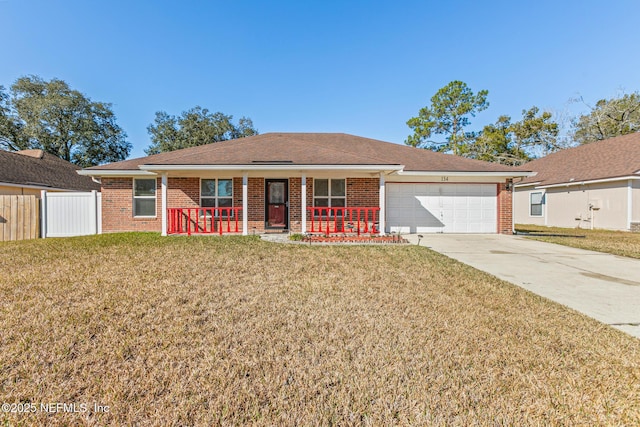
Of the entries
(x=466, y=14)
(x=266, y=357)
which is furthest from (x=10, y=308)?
(x=466, y=14)

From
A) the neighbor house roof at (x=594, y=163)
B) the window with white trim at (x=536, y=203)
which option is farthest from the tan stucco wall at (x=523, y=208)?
the neighbor house roof at (x=594, y=163)

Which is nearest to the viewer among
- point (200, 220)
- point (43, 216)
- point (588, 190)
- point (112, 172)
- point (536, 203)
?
point (43, 216)

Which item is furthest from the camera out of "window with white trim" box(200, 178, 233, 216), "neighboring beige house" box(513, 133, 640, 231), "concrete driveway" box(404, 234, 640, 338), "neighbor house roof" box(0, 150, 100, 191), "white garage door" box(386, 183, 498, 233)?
"neighbor house roof" box(0, 150, 100, 191)

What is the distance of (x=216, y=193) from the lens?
35.4 ft

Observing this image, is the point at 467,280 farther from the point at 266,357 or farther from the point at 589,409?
the point at 266,357

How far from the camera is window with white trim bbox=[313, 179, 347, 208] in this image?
10.9 m

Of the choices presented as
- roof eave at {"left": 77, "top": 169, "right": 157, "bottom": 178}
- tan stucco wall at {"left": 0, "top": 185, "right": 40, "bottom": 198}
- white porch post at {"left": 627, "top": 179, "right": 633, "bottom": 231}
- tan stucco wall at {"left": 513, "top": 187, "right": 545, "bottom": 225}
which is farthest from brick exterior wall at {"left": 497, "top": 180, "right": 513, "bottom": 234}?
tan stucco wall at {"left": 0, "top": 185, "right": 40, "bottom": 198}

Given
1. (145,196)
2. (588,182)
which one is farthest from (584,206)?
(145,196)

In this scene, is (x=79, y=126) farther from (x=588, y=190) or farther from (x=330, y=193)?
(x=588, y=190)

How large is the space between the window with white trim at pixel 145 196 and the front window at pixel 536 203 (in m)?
20.9

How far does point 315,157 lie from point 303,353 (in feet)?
25.5

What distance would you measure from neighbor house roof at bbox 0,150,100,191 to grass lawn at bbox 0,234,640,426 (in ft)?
46.1

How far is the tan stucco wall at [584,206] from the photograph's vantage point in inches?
512

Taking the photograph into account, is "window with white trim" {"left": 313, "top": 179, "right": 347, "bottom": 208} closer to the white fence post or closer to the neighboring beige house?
the white fence post
